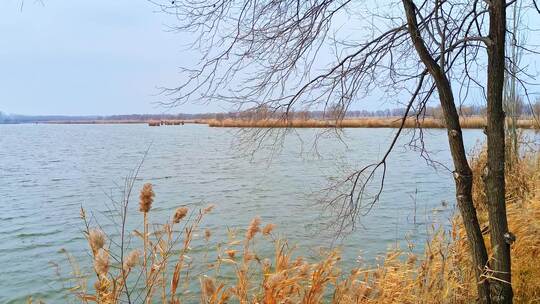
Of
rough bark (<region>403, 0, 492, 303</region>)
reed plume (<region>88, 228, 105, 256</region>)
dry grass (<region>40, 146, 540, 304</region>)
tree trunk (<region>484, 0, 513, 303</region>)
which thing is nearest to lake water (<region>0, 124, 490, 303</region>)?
dry grass (<region>40, 146, 540, 304</region>)

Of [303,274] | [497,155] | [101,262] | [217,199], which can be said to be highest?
[497,155]

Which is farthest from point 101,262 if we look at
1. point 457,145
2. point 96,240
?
point 457,145

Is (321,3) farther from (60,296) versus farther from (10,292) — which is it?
(10,292)

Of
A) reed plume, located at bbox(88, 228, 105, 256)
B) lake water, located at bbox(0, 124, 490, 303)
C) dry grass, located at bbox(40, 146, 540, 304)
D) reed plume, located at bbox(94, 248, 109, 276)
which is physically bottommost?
lake water, located at bbox(0, 124, 490, 303)

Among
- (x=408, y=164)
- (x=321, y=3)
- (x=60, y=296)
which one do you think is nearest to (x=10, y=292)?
(x=60, y=296)

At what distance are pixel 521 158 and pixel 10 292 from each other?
9.00m

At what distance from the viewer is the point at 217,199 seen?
10633 mm

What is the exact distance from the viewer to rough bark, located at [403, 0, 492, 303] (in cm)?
292

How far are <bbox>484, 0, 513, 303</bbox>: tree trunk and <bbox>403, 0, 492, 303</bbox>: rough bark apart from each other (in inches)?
3.5

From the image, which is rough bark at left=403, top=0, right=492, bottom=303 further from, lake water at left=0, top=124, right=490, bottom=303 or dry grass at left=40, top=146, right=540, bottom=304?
lake water at left=0, top=124, right=490, bottom=303

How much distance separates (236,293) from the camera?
2.93 metres

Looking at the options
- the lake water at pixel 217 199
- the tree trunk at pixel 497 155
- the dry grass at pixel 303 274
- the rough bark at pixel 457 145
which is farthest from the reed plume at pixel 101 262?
the tree trunk at pixel 497 155

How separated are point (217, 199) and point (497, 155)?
837 cm

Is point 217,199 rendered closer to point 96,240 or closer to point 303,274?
point 303,274
